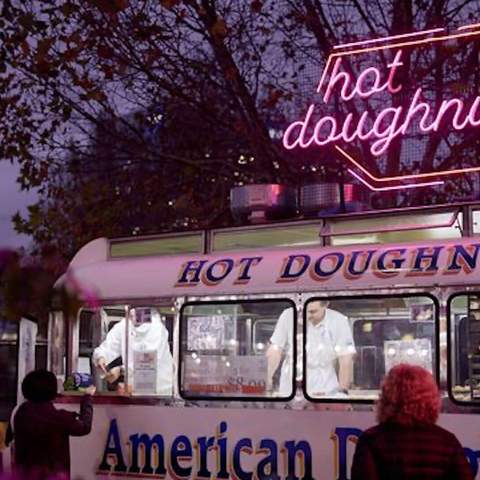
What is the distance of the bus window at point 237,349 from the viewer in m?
6.56

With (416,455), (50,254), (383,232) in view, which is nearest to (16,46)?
(383,232)

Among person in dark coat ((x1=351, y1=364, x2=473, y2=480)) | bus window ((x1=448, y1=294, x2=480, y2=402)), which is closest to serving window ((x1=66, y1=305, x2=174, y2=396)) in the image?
bus window ((x1=448, y1=294, x2=480, y2=402))

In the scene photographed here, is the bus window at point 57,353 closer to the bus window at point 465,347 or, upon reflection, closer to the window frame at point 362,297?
the window frame at point 362,297

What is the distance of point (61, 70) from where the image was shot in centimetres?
1211

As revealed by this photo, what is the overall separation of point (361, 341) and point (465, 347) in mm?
716

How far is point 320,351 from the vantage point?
6.40m

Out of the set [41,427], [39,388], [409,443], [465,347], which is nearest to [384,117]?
[465,347]

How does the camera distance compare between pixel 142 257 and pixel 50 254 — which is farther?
pixel 142 257

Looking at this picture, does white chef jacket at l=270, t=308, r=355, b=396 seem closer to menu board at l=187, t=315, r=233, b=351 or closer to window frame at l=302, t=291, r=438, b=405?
window frame at l=302, t=291, r=438, b=405

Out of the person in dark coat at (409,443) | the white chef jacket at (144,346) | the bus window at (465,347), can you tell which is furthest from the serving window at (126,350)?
the person in dark coat at (409,443)

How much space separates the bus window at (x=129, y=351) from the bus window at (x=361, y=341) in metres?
1.21

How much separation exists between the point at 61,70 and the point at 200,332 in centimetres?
609

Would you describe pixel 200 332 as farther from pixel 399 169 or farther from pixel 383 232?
pixel 399 169

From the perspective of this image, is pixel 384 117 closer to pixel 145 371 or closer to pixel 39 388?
pixel 145 371
